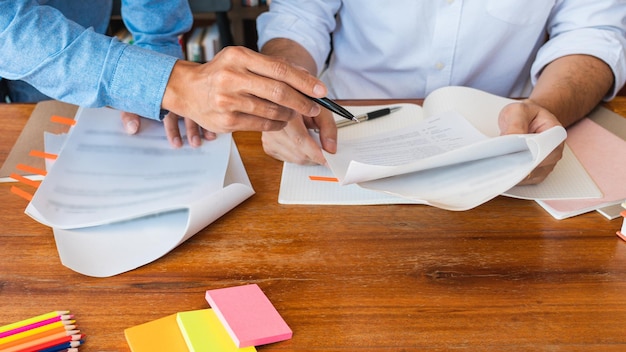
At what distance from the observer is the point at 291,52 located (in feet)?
4.40

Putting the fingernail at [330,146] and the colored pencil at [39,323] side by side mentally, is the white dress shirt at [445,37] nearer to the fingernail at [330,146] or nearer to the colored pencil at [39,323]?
the fingernail at [330,146]

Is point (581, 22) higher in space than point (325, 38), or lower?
→ higher

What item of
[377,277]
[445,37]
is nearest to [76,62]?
[377,277]

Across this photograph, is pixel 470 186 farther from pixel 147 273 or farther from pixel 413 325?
pixel 147 273

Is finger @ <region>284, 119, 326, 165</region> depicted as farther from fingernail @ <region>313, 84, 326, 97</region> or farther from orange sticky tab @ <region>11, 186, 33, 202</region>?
orange sticky tab @ <region>11, 186, 33, 202</region>

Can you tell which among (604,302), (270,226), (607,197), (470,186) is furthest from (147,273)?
(607,197)

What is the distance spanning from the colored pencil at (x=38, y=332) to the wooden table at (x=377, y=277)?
2cm

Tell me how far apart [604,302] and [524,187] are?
25cm

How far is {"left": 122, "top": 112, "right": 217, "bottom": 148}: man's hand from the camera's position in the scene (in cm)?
108

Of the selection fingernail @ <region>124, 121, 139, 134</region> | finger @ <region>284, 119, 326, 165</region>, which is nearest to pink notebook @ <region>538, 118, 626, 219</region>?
finger @ <region>284, 119, 326, 165</region>

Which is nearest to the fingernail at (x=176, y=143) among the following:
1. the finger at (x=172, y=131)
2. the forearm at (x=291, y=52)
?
the finger at (x=172, y=131)

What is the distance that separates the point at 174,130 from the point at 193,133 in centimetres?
3

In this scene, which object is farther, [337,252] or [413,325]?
[337,252]

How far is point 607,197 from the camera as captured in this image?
0.96 meters
